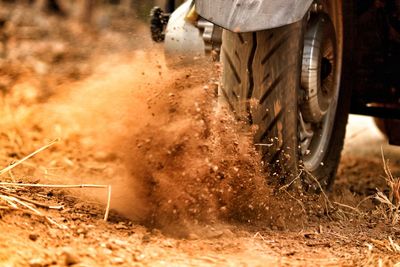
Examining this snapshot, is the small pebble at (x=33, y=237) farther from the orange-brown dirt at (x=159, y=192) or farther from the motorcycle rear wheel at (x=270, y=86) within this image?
the motorcycle rear wheel at (x=270, y=86)

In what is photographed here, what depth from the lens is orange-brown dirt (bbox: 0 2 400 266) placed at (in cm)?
215

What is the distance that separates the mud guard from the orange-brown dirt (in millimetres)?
304

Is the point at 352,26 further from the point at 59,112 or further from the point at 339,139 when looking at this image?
the point at 59,112

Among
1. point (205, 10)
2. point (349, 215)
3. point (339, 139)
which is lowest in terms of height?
point (349, 215)

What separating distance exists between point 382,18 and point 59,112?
5.68 ft

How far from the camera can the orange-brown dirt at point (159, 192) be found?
2.15 m

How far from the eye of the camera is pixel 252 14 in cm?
227

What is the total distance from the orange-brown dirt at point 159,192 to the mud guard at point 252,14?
0.30m

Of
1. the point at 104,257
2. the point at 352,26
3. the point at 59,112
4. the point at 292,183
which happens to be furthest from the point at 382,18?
the point at 104,257

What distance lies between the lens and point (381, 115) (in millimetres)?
3688

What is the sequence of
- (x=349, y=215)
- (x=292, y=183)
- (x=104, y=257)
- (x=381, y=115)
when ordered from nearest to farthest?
(x=104, y=257), (x=292, y=183), (x=349, y=215), (x=381, y=115)

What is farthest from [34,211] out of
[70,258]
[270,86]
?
[270,86]

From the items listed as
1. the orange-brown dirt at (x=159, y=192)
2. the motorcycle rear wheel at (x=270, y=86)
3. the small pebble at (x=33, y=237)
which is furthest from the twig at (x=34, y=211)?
the motorcycle rear wheel at (x=270, y=86)

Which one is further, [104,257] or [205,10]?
[205,10]
